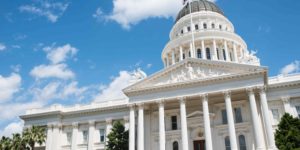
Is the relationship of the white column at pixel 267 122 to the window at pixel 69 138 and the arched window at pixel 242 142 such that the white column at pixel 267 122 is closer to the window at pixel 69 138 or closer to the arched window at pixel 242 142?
the arched window at pixel 242 142

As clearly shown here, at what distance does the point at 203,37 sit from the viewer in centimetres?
5062

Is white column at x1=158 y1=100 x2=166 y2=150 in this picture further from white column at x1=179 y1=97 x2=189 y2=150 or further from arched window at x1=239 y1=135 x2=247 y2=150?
arched window at x1=239 y1=135 x2=247 y2=150

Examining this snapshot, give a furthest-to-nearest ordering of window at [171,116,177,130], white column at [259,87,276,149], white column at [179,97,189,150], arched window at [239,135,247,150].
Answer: window at [171,116,177,130], arched window at [239,135,247,150], white column at [179,97,189,150], white column at [259,87,276,149]

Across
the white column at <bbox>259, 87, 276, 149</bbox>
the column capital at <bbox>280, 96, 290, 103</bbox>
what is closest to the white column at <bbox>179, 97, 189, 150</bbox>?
the white column at <bbox>259, 87, 276, 149</bbox>

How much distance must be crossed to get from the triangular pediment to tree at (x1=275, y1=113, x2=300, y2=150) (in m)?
6.28

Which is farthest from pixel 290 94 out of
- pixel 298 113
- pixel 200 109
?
pixel 200 109

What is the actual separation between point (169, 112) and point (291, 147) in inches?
609

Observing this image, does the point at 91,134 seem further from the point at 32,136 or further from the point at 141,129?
the point at 141,129

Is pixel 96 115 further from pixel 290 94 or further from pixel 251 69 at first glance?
pixel 290 94

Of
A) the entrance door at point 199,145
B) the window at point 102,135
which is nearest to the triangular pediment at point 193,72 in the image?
the entrance door at point 199,145

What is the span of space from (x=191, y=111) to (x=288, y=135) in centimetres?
→ 1284

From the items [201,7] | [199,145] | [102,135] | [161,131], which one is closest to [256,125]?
[199,145]

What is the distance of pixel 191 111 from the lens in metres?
35.6

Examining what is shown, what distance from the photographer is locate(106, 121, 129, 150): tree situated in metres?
34.1
